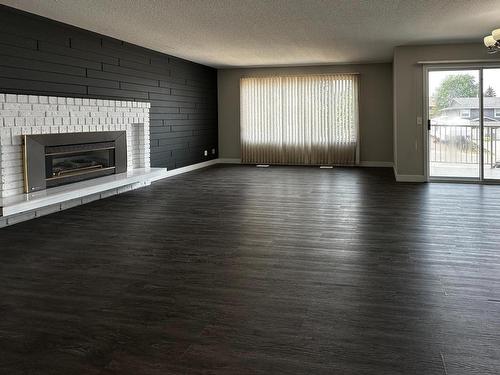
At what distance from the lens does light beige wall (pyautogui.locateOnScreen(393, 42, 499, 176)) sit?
8242 mm

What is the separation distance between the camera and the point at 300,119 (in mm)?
11672

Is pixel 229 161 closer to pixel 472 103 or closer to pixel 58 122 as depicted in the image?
pixel 472 103

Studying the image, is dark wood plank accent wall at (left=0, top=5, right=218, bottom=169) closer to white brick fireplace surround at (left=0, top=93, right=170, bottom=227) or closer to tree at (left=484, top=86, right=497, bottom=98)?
white brick fireplace surround at (left=0, top=93, right=170, bottom=227)

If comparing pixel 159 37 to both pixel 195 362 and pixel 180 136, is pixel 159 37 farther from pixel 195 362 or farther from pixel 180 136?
pixel 195 362

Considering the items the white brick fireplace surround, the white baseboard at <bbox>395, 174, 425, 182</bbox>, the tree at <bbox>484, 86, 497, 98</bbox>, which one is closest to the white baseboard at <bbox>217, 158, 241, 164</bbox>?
the white brick fireplace surround

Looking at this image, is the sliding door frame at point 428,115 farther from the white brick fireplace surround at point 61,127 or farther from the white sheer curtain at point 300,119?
the white brick fireplace surround at point 61,127

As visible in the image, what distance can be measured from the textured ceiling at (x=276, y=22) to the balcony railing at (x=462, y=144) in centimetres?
151

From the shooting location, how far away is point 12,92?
5594 millimetres

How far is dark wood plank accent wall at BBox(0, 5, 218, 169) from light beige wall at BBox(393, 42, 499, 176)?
4288 mm

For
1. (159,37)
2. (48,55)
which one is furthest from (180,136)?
(48,55)

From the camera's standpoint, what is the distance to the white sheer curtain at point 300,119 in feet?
37.3

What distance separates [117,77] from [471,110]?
5.95 metres

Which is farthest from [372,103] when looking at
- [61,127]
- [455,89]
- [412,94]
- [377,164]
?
[61,127]

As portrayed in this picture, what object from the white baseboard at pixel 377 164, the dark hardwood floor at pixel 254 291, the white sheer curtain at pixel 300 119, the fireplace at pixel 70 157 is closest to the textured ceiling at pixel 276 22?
the fireplace at pixel 70 157
